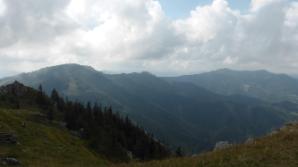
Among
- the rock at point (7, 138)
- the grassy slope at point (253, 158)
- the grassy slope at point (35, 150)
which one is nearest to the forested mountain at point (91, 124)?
the grassy slope at point (35, 150)

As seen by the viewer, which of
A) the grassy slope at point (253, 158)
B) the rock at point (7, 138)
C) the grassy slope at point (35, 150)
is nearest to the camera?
the grassy slope at point (253, 158)

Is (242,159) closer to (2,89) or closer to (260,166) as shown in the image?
(260,166)

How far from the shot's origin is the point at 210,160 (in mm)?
25500

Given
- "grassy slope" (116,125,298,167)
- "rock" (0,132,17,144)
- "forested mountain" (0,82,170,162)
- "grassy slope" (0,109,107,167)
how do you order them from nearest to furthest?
"grassy slope" (116,125,298,167) < "grassy slope" (0,109,107,167) < "rock" (0,132,17,144) < "forested mountain" (0,82,170,162)

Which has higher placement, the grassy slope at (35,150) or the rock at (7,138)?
the rock at (7,138)

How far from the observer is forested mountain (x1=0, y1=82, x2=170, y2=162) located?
99794 mm

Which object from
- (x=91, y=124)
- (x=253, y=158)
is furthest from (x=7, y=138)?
(x=91, y=124)

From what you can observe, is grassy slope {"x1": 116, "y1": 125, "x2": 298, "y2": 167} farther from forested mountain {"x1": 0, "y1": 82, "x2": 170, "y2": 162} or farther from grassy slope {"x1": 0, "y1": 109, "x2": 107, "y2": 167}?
forested mountain {"x1": 0, "y1": 82, "x2": 170, "y2": 162}

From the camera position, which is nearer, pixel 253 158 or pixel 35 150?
pixel 253 158

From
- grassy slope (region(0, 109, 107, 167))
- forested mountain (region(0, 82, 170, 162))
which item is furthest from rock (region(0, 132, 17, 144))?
forested mountain (region(0, 82, 170, 162))

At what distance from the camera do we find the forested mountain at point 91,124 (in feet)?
327

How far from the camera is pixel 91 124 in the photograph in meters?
118

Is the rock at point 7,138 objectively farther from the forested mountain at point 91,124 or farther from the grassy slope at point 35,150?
the forested mountain at point 91,124

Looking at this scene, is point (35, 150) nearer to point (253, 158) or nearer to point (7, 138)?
point (7, 138)
